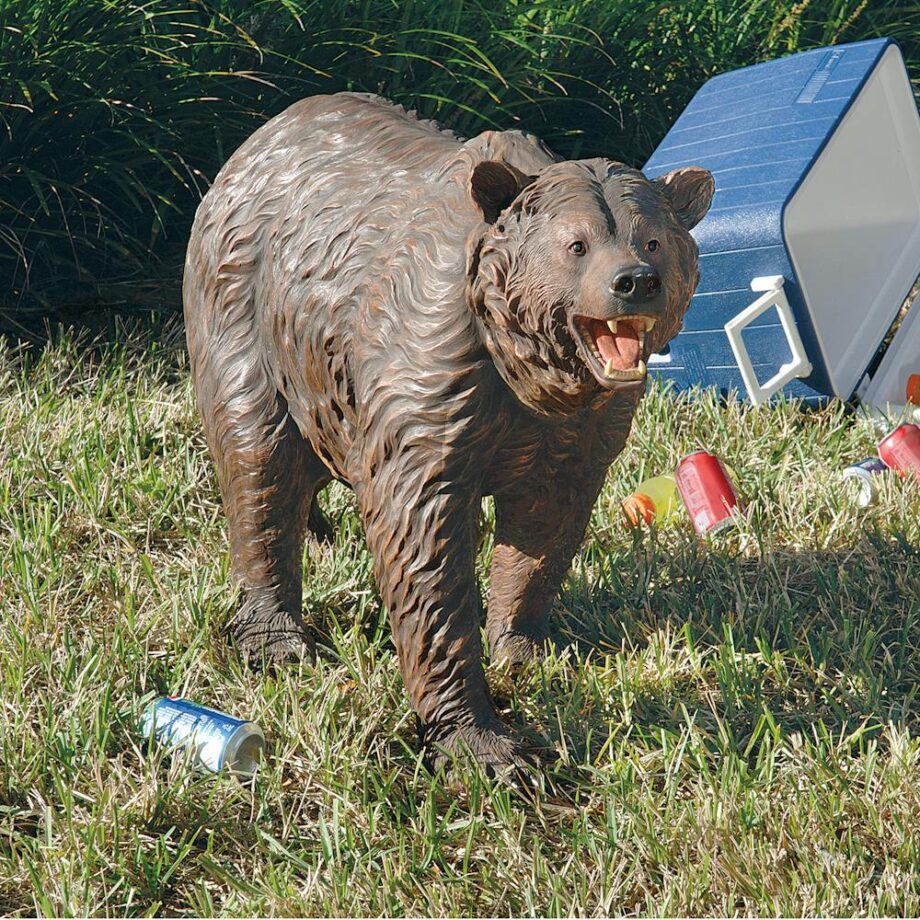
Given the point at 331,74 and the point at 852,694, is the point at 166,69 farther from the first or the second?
the point at 852,694

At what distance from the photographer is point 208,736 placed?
2959 millimetres

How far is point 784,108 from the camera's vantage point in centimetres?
525

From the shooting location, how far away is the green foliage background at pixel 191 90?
17.8 ft

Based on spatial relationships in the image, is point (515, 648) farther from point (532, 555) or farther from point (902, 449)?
point (902, 449)

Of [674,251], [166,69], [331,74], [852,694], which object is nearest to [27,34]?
[166,69]

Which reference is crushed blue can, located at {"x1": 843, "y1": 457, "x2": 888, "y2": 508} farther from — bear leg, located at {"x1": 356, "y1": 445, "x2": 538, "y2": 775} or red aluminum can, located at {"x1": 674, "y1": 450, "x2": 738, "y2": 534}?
bear leg, located at {"x1": 356, "y1": 445, "x2": 538, "y2": 775}

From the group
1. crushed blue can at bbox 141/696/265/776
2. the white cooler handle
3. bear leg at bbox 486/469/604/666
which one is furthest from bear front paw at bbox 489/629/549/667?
the white cooler handle

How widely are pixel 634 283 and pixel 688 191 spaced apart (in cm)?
38

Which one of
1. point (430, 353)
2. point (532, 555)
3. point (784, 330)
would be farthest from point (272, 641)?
point (784, 330)

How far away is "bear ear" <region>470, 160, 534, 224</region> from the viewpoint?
2529 mm

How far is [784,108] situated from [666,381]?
1.16 metres

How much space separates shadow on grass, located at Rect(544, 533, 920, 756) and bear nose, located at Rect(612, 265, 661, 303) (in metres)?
→ 1.10

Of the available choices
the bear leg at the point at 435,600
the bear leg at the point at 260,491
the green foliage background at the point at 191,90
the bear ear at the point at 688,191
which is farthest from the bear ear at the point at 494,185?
the green foliage background at the point at 191,90

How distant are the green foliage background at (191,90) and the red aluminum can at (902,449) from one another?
2196 mm
